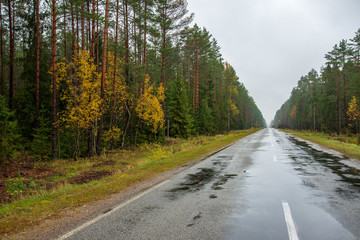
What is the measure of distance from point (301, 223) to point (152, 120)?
62.5 ft

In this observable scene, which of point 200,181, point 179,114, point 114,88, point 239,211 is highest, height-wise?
point 114,88

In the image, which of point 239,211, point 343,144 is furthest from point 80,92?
point 343,144

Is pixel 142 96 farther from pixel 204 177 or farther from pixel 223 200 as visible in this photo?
pixel 223 200

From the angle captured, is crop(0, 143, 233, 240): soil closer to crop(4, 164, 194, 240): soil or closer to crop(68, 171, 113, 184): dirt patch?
crop(4, 164, 194, 240): soil

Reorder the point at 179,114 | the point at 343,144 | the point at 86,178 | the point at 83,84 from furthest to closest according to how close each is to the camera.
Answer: the point at 179,114, the point at 343,144, the point at 83,84, the point at 86,178

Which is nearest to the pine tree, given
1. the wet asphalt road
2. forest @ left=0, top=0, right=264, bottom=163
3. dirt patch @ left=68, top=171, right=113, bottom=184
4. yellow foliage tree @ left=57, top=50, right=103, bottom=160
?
forest @ left=0, top=0, right=264, bottom=163

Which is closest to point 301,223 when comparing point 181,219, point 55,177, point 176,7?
point 181,219

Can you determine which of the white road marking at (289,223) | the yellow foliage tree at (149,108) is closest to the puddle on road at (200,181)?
the white road marking at (289,223)

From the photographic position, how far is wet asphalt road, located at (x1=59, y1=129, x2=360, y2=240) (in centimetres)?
383

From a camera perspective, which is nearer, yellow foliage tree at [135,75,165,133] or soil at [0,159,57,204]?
soil at [0,159,57,204]

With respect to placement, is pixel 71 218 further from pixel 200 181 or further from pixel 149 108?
pixel 149 108

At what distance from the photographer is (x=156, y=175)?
902cm

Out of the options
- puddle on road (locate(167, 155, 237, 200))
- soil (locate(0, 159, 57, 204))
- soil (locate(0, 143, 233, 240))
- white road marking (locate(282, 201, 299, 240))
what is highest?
white road marking (locate(282, 201, 299, 240))

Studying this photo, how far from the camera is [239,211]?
4.91m
